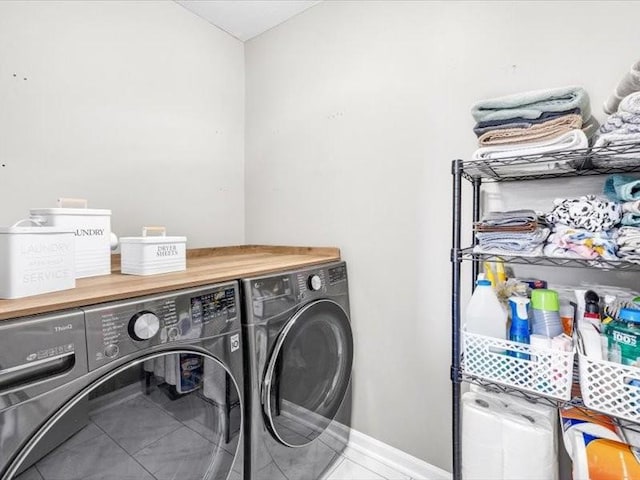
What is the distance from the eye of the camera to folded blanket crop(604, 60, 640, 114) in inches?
33.4

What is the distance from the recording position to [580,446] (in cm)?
90

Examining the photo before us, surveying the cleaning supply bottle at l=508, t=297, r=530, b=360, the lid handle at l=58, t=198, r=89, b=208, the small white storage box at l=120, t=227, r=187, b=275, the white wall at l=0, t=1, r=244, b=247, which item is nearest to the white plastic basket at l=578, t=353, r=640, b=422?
the cleaning supply bottle at l=508, t=297, r=530, b=360

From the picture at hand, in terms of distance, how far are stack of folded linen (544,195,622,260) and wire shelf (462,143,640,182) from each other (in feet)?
0.42

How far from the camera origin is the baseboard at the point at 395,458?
1.42 metres

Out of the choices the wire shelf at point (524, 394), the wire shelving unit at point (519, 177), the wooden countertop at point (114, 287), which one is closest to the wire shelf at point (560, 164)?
the wire shelving unit at point (519, 177)

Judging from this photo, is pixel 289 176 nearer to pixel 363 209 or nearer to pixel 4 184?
pixel 363 209

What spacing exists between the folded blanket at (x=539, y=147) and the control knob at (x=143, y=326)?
108 cm

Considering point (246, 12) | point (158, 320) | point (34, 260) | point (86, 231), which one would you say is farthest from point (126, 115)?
point (158, 320)

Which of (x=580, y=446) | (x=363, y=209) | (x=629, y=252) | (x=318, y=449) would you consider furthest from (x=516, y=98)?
(x=318, y=449)

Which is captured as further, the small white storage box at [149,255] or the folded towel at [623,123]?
the small white storage box at [149,255]

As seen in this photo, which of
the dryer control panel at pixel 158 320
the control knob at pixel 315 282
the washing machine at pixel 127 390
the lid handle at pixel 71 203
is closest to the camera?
the washing machine at pixel 127 390

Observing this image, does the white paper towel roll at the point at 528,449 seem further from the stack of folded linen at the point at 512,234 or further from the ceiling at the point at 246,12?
the ceiling at the point at 246,12

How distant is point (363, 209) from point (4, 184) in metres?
1.46

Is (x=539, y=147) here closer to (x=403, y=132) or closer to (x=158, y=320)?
(x=403, y=132)
